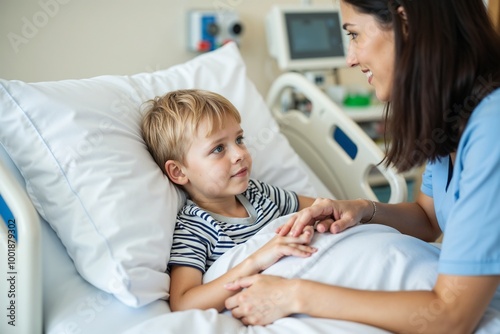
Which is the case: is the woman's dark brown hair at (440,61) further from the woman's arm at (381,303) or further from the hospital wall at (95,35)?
the hospital wall at (95,35)

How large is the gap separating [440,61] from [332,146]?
1010mm

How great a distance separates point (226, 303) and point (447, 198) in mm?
572

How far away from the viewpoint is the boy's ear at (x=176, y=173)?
4.84 ft

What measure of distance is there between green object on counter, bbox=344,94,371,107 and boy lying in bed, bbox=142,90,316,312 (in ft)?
4.04

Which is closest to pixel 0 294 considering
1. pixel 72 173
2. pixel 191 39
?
pixel 72 173

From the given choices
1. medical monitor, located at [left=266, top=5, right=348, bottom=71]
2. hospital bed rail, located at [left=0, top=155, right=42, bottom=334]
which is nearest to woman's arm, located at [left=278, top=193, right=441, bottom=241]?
hospital bed rail, located at [left=0, top=155, right=42, bottom=334]

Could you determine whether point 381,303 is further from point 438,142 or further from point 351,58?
point 351,58

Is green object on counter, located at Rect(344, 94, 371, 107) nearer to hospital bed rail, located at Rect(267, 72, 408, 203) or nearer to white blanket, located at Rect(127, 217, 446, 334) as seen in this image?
hospital bed rail, located at Rect(267, 72, 408, 203)

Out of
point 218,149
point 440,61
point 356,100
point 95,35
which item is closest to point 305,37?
point 356,100

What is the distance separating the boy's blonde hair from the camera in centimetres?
144

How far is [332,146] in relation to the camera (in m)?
2.05

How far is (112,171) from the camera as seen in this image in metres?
1.30

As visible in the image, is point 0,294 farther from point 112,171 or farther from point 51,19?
point 51,19

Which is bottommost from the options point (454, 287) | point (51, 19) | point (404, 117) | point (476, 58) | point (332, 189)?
point (332, 189)
